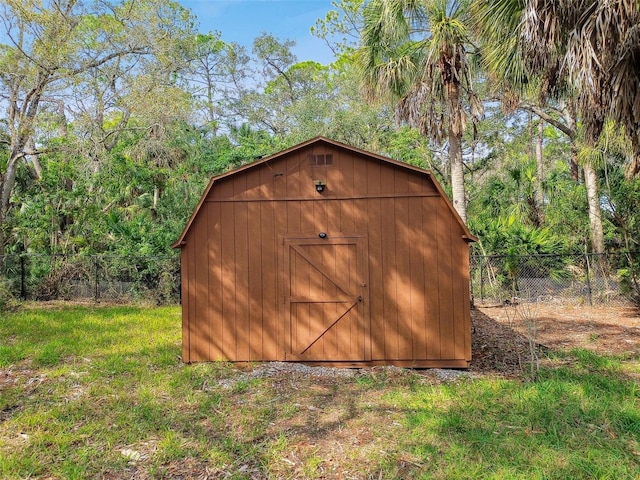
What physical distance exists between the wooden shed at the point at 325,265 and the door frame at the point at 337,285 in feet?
0.05

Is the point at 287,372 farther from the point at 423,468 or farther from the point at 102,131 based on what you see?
the point at 102,131

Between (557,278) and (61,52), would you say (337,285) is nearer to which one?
(557,278)

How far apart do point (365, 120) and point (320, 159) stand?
12814 mm

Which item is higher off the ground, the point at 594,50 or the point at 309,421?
the point at 594,50

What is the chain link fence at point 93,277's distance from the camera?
11.3 meters

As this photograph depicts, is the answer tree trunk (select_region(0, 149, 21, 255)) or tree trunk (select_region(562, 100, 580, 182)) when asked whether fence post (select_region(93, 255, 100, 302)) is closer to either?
tree trunk (select_region(0, 149, 21, 255))

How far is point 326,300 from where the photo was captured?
5.74 meters

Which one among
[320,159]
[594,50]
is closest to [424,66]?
[594,50]

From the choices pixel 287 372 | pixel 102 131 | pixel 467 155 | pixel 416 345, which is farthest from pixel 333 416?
pixel 467 155

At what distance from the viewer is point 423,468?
121 inches

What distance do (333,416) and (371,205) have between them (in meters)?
2.86

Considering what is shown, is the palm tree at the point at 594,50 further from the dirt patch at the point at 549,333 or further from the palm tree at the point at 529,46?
the dirt patch at the point at 549,333

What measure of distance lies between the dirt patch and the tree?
12.6 meters

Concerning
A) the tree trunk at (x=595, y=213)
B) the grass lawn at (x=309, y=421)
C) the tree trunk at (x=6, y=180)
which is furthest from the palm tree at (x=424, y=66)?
the tree trunk at (x=6, y=180)
